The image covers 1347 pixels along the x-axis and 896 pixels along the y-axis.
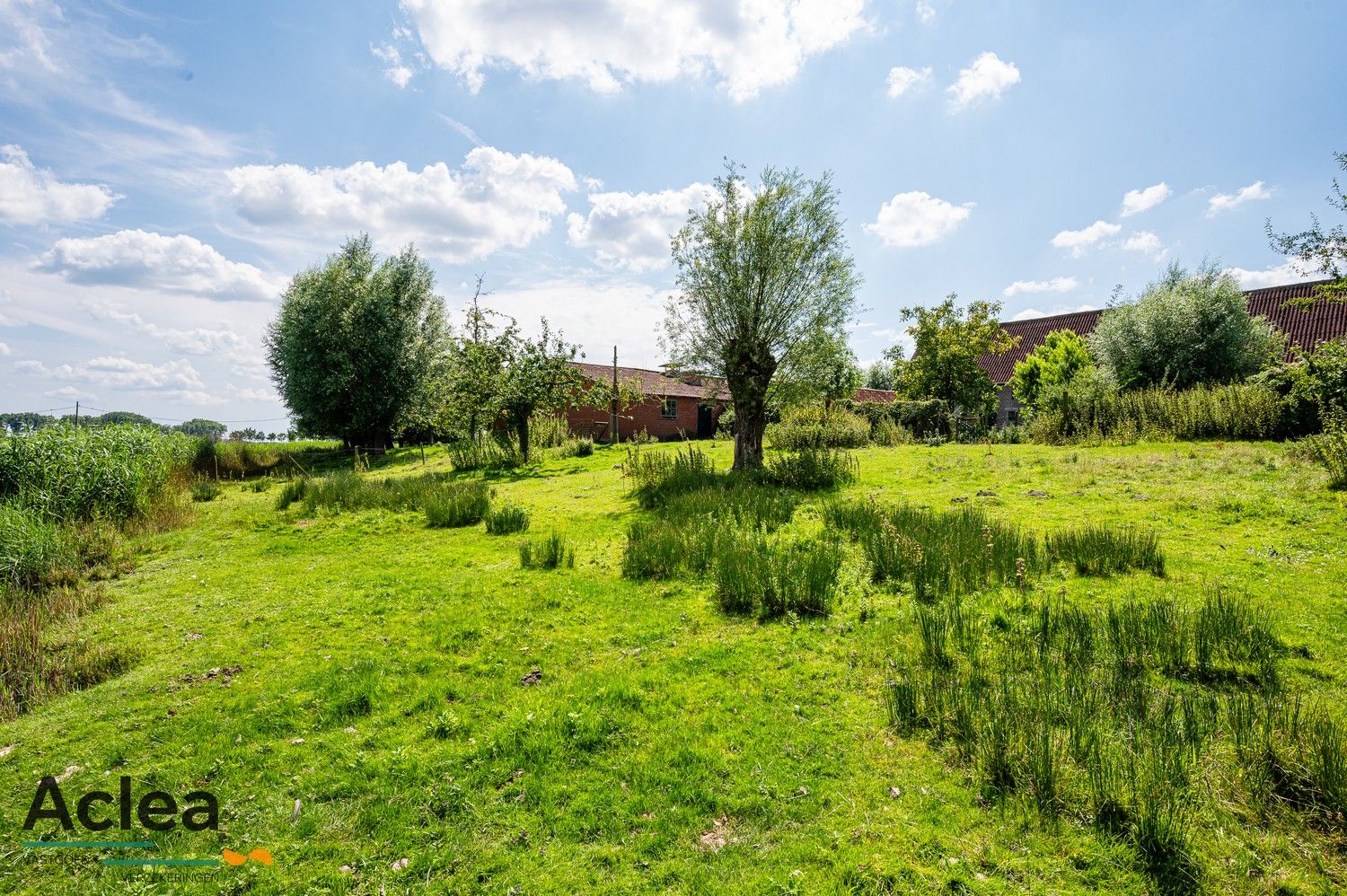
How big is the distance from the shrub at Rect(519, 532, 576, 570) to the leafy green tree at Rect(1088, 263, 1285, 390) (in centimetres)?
2519

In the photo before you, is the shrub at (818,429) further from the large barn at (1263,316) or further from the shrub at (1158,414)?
the large barn at (1263,316)

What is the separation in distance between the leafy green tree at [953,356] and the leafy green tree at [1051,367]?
1743 mm

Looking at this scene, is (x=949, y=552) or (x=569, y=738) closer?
(x=569, y=738)

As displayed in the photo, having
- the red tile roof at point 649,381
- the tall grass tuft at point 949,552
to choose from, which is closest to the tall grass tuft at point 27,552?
the tall grass tuft at point 949,552

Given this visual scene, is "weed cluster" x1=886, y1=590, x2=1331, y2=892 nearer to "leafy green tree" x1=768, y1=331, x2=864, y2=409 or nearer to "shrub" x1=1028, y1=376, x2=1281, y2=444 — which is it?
"leafy green tree" x1=768, y1=331, x2=864, y2=409

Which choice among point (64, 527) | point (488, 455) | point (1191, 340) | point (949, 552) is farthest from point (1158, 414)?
point (64, 527)

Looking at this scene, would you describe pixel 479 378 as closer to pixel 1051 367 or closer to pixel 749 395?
pixel 749 395

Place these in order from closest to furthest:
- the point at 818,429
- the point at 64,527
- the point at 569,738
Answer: the point at 569,738, the point at 64,527, the point at 818,429

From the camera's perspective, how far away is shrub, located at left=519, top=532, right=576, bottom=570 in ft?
31.4

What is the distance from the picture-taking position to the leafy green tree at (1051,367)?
89.2 feet

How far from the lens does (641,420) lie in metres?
39.0

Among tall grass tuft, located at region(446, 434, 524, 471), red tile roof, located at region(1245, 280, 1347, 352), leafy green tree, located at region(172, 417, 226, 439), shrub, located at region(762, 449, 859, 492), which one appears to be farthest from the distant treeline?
red tile roof, located at region(1245, 280, 1347, 352)

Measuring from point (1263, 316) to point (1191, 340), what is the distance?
5480 millimetres

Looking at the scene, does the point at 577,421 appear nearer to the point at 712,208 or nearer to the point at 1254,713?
the point at 712,208
